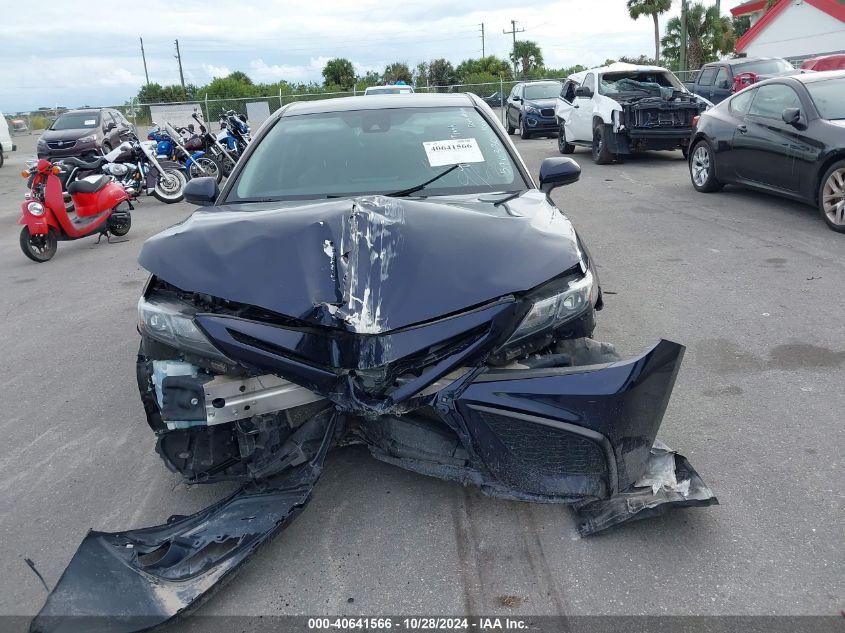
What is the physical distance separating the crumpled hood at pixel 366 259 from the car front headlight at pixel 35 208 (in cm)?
676

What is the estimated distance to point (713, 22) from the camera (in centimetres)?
4956

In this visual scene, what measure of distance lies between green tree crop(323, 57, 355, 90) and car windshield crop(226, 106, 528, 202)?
214ft

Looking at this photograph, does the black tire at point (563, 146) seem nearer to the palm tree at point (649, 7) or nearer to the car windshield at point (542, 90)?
the car windshield at point (542, 90)

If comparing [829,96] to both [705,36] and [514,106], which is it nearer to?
[514,106]

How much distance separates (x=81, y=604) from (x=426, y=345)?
1420mm

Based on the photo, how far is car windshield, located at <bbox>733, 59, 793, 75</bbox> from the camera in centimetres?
1669

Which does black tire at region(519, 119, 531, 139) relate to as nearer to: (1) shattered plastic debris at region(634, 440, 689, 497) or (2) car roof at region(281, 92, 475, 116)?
(2) car roof at region(281, 92, 475, 116)

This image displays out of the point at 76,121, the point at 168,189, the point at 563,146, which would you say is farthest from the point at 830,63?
the point at 76,121

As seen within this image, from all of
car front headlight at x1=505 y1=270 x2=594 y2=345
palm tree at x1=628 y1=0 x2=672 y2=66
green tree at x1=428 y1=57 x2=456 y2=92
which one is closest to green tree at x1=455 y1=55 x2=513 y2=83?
green tree at x1=428 y1=57 x2=456 y2=92

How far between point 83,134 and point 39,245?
482 inches

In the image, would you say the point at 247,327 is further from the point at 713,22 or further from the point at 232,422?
the point at 713,22

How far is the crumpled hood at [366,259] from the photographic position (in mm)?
2551

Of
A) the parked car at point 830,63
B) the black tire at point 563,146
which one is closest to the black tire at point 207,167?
the black tire at point 563,146

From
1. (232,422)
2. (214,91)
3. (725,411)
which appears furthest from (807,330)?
(214,91)
